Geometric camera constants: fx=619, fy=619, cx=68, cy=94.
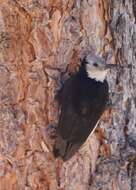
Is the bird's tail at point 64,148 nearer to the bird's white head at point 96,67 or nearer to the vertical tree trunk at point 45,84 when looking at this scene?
the vertical tree trunk at point 45,84

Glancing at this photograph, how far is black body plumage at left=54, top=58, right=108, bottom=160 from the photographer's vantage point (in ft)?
6.04

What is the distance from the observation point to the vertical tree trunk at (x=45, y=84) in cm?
184

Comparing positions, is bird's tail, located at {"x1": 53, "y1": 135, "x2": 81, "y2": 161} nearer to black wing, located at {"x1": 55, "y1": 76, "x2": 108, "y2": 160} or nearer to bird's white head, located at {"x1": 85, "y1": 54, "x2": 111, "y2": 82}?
black wing, located at {"x1": 55, "y1": 76, "x2": 108, "y2": 160}

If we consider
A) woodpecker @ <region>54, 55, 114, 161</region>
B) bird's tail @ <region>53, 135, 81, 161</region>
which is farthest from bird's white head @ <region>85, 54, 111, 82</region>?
bird's tail @ <region>53, 135, 81, 161</region>

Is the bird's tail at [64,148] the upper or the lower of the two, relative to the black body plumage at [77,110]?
lower

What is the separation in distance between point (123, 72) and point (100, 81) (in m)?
0.17

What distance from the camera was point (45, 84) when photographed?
187 cm

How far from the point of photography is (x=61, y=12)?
1.89 m

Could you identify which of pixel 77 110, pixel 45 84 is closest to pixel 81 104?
pixel 77 110

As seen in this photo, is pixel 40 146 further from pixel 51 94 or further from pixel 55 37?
pixel 55 37

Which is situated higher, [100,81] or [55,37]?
[55,37]

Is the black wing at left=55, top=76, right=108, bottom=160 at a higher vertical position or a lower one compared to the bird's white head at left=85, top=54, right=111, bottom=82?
lower

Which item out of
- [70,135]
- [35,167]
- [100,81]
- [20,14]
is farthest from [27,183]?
[20,14]

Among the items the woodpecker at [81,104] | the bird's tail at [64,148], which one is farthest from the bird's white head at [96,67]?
the bird's tail at [64,148]
